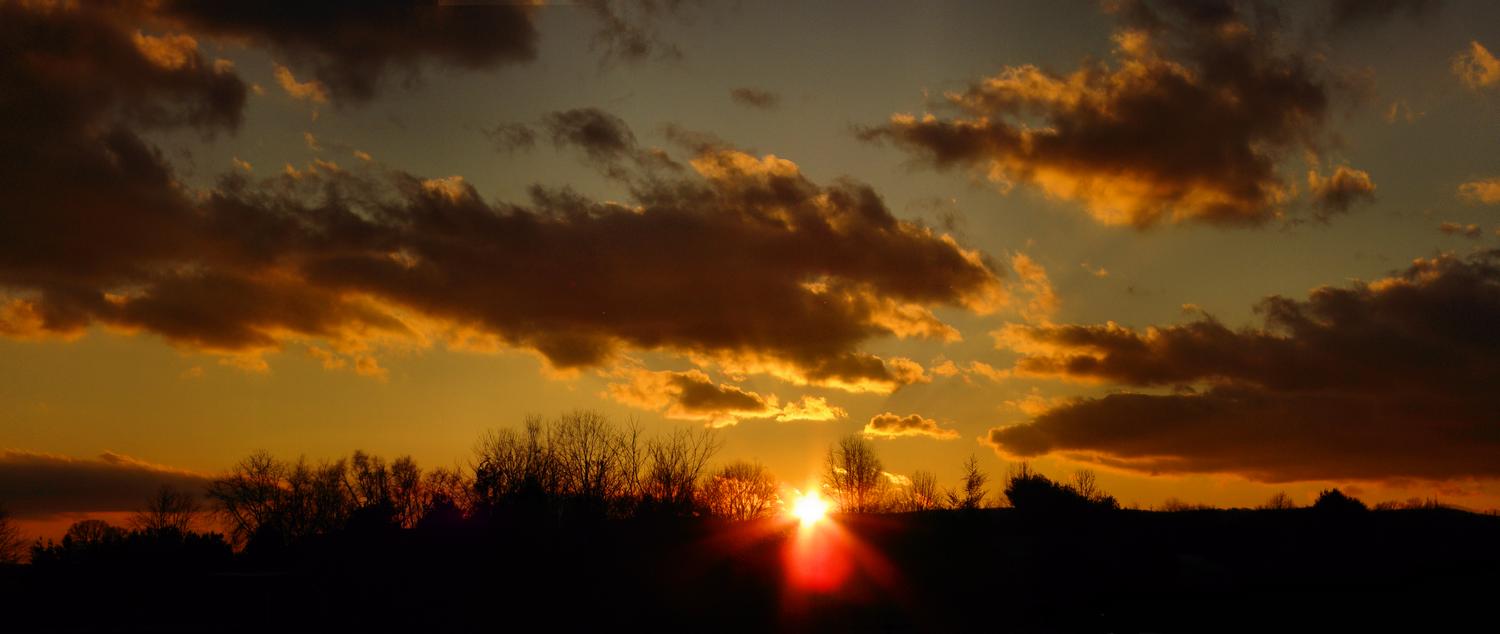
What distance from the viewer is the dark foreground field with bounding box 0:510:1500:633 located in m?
55.7

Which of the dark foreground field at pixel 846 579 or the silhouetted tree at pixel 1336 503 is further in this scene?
the silhouetted tree at pixel 1336 503

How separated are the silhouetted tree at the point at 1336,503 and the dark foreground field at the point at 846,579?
1.19 m

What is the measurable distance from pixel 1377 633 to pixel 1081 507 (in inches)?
1077

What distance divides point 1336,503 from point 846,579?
40078 millimetres

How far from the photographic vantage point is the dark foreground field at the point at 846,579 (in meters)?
55.7

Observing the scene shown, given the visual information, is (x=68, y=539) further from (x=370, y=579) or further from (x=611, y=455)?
(x=611, y=455)

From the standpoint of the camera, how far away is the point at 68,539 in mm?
84750

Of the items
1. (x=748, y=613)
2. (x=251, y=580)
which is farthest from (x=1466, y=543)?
(x=251, y=580)

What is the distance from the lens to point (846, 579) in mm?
68438

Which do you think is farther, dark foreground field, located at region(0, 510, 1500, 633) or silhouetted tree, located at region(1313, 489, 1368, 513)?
silhouetted tree, located at region(1313, 489, 1368, 513)

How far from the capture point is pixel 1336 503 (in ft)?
258

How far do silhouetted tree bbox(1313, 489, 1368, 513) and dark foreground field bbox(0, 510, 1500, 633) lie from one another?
1190 millimetres

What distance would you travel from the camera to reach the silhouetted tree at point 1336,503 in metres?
77.1

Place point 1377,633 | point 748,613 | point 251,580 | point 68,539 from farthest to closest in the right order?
point 68,539 < point 748,613 < point 251,580 < point 1377,633
